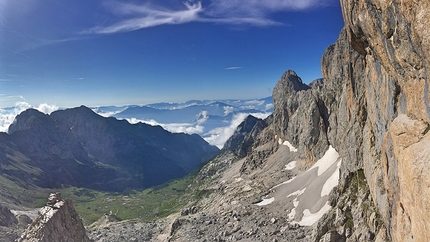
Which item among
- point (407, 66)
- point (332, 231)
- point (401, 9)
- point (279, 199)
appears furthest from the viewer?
point (279, 199)

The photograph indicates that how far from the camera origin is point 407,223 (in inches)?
1011

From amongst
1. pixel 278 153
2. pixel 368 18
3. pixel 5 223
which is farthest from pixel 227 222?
pixel 5 223

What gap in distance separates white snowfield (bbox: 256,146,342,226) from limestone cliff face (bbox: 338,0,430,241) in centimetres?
4335

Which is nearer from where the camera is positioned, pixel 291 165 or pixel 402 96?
pixel 402 96

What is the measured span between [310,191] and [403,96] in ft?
228

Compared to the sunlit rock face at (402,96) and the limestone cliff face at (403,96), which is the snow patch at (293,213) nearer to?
the sunlit rock face at (402,96)

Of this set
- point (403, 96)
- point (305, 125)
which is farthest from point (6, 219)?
point (403, 96)

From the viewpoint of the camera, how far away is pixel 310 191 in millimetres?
90688

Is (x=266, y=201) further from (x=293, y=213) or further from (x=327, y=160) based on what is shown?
(x=327, y=160)

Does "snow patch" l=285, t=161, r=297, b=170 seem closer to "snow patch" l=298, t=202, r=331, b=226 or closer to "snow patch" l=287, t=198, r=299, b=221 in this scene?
"snow patch" l=287, t=198, r=299, b=221

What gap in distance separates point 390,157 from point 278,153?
151025mm

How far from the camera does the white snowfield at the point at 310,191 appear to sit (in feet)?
253

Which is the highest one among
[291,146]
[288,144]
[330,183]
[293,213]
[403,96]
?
[403,96]

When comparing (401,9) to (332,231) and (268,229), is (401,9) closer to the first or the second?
(332,231)
